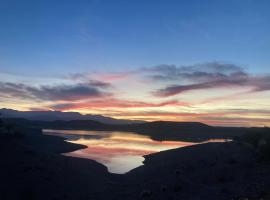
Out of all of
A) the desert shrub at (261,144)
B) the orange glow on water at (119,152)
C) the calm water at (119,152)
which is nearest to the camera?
the desert shrub at (261,144)

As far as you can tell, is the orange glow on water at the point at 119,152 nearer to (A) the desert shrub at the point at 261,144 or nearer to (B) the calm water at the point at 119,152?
(B) the calm water at the point at 119,152

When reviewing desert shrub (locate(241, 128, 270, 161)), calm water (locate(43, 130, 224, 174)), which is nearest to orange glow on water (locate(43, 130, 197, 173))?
calm water (locate(43, 130, 224, 174))

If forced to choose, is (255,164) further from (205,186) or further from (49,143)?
(49,143)

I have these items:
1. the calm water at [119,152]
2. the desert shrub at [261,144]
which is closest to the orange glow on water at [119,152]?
the calm water at [119,152]

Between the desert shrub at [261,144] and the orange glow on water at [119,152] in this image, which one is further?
the orange glow on water at [119,152]

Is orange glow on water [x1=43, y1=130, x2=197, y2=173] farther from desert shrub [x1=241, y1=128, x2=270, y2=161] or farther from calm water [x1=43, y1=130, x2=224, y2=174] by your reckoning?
desert shrub [x1=241, y1=128, x2=270, y2=161]

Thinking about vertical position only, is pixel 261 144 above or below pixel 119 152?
above

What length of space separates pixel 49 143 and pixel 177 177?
143ft

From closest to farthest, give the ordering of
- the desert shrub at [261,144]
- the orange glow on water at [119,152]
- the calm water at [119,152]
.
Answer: the desert shrub at [261,144]
the calm water at [119,152]
the orange glow on water at [119,152]

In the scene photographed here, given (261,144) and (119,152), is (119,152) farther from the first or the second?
(261,144)

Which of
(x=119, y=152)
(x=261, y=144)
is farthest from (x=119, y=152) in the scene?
(x=261, y=144)

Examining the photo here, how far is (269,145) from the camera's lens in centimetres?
3525

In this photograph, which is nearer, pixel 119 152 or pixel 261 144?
pixel 261 144

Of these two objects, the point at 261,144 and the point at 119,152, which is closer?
the point at 261,144
